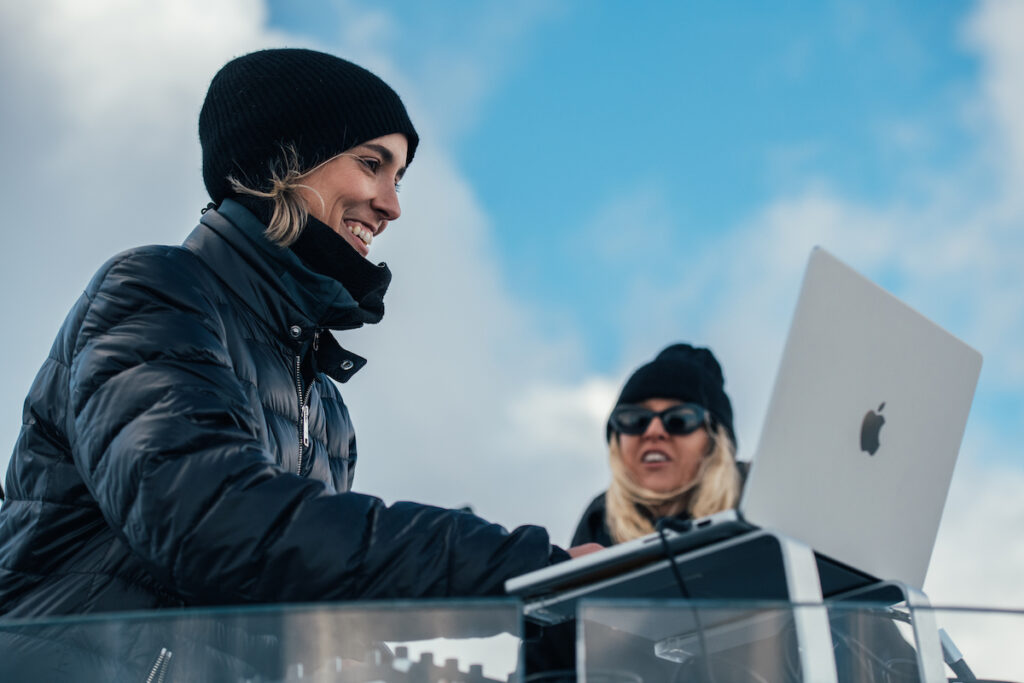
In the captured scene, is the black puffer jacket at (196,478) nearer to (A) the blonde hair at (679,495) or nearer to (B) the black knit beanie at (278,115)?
(B) the black knit beanie at (278,115)

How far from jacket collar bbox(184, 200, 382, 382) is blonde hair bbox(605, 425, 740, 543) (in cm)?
173

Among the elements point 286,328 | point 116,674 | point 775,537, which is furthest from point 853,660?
point 286,328

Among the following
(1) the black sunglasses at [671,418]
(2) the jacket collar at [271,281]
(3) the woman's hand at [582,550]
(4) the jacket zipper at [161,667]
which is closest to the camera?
(4) the jacket zipper at [161,667]

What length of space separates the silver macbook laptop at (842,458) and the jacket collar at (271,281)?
3.10ft

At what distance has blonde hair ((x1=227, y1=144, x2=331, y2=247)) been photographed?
2.60 m

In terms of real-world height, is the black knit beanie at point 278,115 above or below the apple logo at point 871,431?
above

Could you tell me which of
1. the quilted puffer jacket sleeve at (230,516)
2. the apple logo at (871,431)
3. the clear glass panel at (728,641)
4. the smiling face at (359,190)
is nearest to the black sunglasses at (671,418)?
the smiling face at (359,190)

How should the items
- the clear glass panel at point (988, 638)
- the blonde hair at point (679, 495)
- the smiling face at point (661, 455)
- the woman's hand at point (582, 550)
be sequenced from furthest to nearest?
the smiling face at point (661, 455) → the blonde hair at point (679, 495) → the woman's hand at point (582, 550) → the clear glass panel at point (988, 638)

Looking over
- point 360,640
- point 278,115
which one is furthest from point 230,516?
point 278,115

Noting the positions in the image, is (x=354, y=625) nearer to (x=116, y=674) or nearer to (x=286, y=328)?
(x=116, y=674)

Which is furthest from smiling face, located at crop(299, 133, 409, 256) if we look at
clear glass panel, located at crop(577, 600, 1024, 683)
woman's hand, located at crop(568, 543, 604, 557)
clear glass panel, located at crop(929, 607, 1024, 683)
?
clear glass panel, located at crop(929, 607, 1024, 683)

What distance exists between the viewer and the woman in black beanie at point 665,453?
4121 mm

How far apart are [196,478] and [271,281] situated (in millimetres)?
703

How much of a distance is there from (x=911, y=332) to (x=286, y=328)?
49.9 inches
